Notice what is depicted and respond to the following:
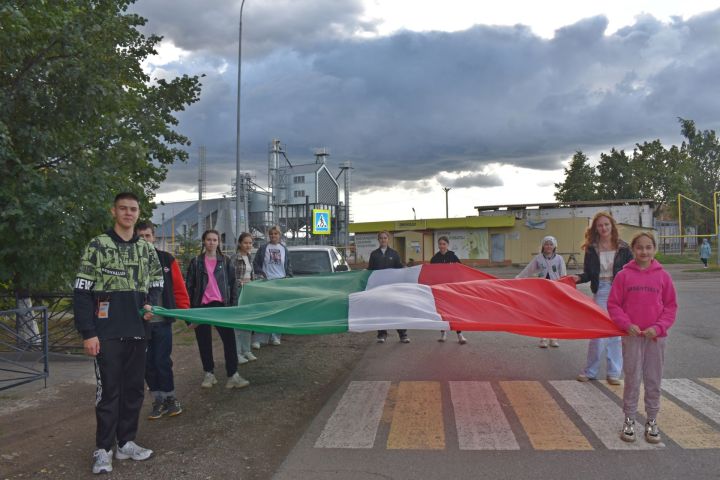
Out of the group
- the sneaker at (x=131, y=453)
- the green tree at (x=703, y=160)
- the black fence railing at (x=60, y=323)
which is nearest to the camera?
the sneaker at (x=131, y=453)

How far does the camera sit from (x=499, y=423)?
18.9 ft

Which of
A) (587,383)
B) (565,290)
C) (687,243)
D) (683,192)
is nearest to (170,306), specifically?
(565,290)

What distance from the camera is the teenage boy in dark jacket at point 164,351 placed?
614 centimetres

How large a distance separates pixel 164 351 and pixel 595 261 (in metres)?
5.16

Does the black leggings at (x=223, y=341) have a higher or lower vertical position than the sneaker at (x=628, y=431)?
higher

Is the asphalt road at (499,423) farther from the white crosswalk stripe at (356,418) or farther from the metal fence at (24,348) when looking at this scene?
the metal fence at (24,348)

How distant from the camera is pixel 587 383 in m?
7.38

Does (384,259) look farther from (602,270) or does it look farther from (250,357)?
(602,270)

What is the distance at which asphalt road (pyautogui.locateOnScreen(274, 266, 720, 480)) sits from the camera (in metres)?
4.63

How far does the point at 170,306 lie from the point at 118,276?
1360 mm

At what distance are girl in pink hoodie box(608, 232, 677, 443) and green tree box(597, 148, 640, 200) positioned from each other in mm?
60842

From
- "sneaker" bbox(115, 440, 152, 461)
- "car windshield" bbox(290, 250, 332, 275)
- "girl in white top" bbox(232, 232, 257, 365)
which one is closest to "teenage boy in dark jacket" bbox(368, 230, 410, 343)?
"car windshield" bbox(290, 250, 332, 275)

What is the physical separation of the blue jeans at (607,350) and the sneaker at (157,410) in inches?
200

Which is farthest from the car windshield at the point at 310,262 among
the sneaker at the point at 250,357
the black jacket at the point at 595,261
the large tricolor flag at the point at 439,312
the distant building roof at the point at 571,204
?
the distant building roof at the point at 571,204
